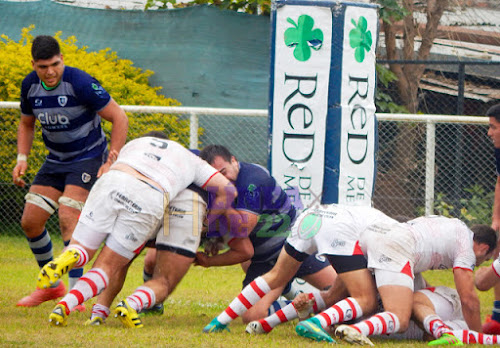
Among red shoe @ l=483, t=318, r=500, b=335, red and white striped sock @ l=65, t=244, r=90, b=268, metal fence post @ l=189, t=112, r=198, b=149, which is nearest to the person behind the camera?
red and white striped sock @ l=65, t=244, r=90, b=268

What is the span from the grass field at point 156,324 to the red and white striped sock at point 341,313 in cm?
17

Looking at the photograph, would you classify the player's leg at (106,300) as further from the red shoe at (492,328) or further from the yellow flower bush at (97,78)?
the yellow flower bush at (97,78)

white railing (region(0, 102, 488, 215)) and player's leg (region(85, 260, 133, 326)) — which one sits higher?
white railing (region(0, 102, 488, 215))

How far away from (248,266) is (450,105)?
260 inches

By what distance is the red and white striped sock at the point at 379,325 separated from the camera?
5.11m

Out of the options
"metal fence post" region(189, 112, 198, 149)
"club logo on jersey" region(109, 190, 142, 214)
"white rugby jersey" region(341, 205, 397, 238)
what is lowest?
"white rugby jersey" region(341, 205, 397, 238)

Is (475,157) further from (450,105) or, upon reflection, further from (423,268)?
(423,268)

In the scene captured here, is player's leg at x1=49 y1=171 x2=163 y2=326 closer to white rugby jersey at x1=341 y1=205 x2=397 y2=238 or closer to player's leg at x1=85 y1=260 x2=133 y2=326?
player's leg at x1=85 y1=260 x2=133 y2=326

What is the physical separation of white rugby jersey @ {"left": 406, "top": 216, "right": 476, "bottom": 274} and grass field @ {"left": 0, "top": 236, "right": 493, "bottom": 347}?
0.58m

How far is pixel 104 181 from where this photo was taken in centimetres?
553

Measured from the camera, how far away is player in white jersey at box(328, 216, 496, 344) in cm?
518

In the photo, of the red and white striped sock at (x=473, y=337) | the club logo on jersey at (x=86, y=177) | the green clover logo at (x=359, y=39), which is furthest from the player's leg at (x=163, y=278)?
the green clover logo at (x=359, y=39)

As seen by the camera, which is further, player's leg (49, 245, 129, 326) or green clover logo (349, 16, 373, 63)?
green clover logo (349, 16, 373, 63)

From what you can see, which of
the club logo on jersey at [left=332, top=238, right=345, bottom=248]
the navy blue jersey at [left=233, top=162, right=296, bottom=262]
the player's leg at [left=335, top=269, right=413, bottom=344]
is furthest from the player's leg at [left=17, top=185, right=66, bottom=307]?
the player's leg at [left=335, top=269, right=413, bottom=344]
